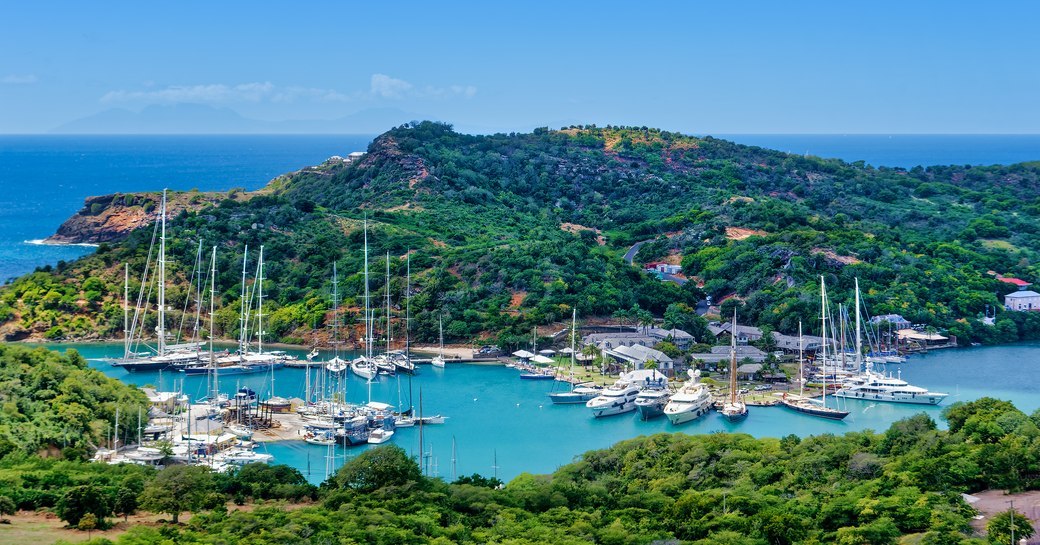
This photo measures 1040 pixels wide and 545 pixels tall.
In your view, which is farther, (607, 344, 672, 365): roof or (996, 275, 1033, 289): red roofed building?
(996, 275, 1033, 289): red roofed building

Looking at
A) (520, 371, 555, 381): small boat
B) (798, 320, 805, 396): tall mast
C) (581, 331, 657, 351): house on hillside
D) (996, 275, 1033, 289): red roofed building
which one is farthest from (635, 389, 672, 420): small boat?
(996, 275, 1033, 289): red roofed building

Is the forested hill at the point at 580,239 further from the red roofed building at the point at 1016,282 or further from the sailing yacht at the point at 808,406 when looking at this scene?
the sailing yacht at the point at 808,406

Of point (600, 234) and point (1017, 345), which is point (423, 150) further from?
point (1017, 345)

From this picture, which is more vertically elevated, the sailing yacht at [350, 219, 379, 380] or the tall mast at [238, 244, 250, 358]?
the tall mast at [238, 244, 250, 358]

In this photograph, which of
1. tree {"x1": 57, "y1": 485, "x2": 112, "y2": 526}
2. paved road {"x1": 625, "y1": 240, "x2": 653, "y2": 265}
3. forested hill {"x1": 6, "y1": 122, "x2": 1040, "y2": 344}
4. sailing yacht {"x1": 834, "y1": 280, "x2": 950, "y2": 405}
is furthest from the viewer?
paved road {"x1": 625, "y1": 240, "x2": 653, "y2": 265}

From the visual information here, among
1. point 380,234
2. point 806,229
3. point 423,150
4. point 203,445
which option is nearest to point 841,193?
point 806,229

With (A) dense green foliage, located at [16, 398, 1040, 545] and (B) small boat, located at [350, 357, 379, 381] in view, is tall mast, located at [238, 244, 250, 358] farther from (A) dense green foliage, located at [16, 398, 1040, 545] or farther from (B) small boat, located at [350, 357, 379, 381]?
(A) dense green foliage, located at [16, 398, 1040, 545]
